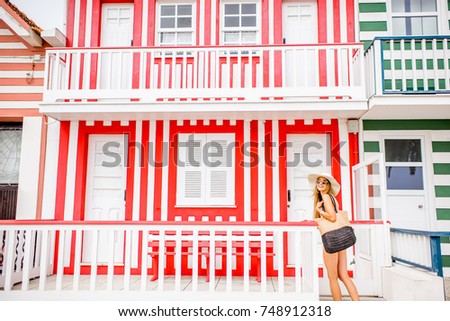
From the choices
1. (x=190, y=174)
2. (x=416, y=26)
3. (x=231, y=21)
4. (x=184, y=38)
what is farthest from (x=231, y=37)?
(x=416, y=26)

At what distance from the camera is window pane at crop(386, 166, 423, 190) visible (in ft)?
25.0

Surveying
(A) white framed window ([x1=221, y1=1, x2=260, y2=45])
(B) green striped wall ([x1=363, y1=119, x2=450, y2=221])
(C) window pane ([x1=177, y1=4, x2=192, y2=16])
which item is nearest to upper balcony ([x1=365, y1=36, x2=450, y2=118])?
(B) green striped wall ([x1=363, y1=119, x2=450, y2=221])

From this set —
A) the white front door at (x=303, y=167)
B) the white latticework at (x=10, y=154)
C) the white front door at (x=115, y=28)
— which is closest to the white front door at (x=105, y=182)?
the white front door at (x=115, y=28)

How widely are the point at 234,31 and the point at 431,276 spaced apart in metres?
5.76

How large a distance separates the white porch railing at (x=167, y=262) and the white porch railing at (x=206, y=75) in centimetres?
245

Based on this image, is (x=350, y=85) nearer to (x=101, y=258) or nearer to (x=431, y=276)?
(x=431, y=276)

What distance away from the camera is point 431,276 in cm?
515

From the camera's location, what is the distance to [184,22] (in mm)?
8383

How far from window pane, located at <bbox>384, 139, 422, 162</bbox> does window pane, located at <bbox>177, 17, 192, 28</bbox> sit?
4639 millimetres

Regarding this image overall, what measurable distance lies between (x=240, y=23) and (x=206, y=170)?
3.14m

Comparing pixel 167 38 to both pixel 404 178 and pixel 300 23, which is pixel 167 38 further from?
pixel 404 178

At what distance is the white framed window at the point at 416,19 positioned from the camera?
797 cm

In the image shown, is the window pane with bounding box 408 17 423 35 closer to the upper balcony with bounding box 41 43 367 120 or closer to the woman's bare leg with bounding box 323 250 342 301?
the upper balcony with bounding box 41 43 367 120

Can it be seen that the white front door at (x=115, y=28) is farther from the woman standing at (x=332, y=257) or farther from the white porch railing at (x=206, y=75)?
the woman standing at (x=332, y=257)
